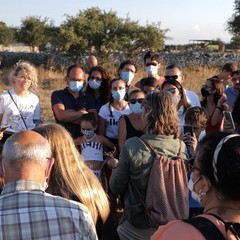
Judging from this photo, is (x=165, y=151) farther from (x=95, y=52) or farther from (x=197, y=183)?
(x=95, y=52)

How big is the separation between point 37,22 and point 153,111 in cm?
4219

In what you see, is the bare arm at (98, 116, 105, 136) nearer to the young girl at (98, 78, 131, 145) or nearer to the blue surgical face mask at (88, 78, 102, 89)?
the young girl at (98, 78, 131, 145)

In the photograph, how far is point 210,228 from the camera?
5.12ft

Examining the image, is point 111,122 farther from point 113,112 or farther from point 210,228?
point 210,228

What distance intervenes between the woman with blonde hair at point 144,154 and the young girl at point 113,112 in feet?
6.13

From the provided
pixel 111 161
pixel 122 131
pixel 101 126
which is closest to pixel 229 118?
pixel 122 131

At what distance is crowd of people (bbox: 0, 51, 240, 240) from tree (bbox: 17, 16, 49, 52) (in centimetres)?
3755

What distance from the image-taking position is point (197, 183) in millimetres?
1844

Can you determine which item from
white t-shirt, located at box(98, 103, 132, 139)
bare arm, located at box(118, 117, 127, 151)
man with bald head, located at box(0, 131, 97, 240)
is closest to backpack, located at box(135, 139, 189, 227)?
man with bald head, located at box(0, 131, 97, 240)

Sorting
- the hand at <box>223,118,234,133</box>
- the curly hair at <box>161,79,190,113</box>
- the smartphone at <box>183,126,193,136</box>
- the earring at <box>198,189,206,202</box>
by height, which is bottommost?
the hand at <box>223,118,234,133</box>

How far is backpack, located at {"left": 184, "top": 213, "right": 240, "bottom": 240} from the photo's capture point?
1540 millimetres

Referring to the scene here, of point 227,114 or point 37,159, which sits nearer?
point 37,159

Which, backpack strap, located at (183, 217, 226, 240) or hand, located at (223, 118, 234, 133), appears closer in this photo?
backpack strap, located at (183, 217, 226, 240)

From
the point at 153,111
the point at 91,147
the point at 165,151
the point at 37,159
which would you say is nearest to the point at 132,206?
the point at 165,151
